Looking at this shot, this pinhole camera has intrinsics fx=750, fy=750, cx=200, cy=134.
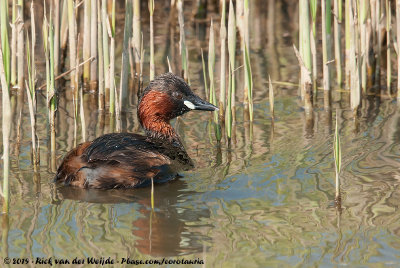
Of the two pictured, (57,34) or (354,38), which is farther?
(57,34)

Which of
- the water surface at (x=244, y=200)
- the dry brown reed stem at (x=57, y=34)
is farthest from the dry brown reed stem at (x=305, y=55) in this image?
the dry brown reed stem at (x=57, y=34)

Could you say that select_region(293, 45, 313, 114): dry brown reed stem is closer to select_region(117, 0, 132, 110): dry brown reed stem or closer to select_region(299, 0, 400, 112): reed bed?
select_region(299, 0, 400, 112): reed bed

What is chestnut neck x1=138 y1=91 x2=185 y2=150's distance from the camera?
6609 millimetres

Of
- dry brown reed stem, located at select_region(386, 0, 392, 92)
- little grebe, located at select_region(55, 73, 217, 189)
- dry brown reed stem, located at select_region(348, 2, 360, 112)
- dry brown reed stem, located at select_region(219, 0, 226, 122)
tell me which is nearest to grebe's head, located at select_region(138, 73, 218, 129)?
dry brown reed stem, located at select_region(219, 0, 226, 122)

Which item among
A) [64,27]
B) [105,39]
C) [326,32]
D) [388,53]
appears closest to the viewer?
[105,39]

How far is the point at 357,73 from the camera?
6.98m

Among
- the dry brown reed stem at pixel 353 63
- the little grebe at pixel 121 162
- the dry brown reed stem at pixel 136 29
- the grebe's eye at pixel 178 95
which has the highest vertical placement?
the dry brown reed stem at pixel 136 29

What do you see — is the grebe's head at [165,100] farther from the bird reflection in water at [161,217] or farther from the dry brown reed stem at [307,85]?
the dry brown reed stem at [307,85]

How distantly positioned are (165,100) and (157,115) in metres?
0.16

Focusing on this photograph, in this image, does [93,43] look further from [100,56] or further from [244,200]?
[244,200]

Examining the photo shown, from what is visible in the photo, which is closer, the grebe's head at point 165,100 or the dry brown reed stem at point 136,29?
the grebe's head at point 165,100

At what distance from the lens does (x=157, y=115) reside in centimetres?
668

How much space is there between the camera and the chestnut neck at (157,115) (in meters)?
6.61

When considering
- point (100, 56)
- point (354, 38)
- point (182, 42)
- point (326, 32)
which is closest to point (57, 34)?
point (100, 56)
